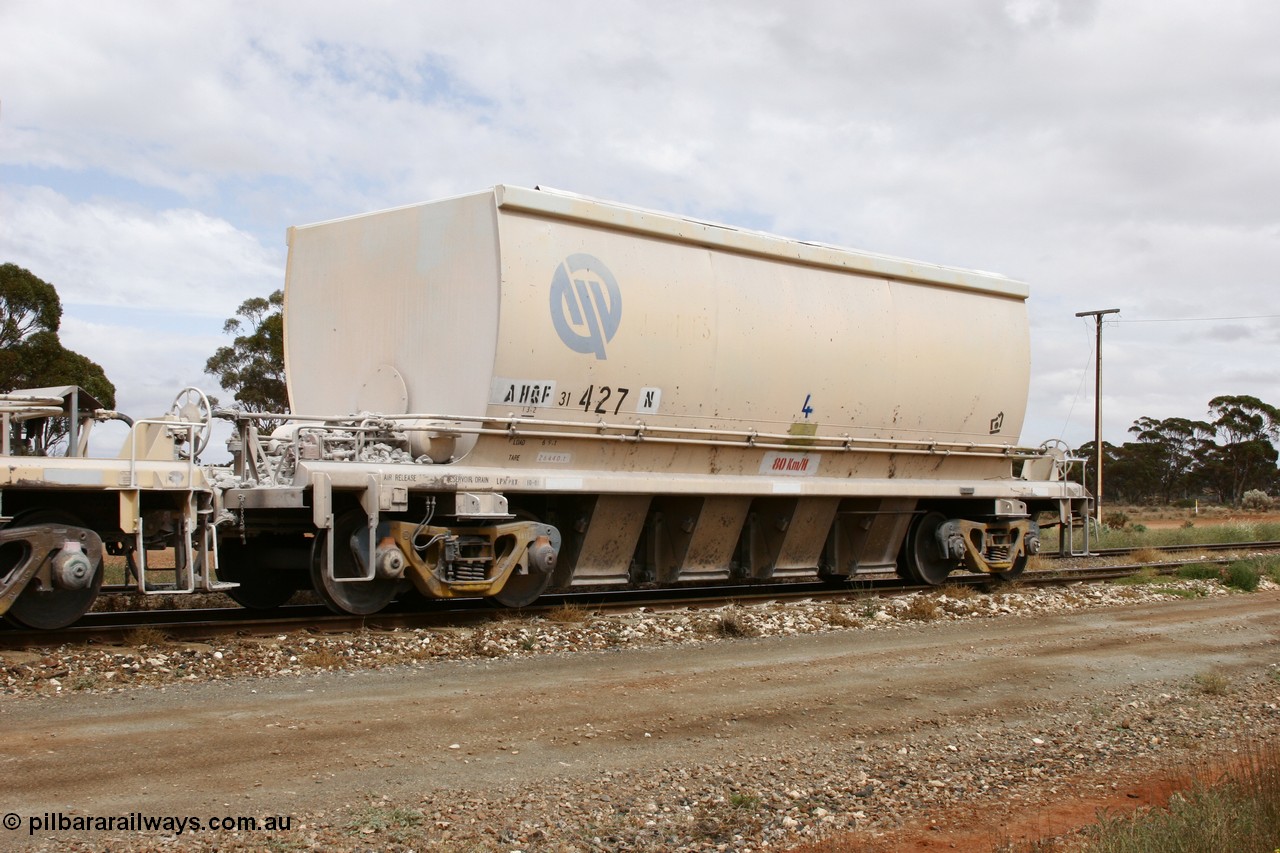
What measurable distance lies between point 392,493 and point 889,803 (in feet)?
18.2

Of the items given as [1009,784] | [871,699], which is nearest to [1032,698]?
A: [871,699]

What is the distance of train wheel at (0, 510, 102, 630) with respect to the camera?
912cm

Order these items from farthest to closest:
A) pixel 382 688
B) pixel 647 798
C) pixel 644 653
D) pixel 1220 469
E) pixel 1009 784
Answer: pixel 1220 469 < pixel 644 653 < pixel 382 688 < pixel 1009 784 < pixel 647 798

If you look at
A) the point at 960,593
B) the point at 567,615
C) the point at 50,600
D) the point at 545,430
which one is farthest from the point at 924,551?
the point at 50,600

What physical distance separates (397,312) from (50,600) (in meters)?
4.26

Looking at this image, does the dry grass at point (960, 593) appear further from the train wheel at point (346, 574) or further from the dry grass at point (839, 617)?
the train wheel at point (346, 574)

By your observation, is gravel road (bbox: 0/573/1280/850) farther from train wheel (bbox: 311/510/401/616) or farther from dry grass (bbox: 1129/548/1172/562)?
dry grass (bbox: 1129/548/1172/562)

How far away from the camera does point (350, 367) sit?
12.5 metres

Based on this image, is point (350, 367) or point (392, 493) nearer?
point (392, 493)

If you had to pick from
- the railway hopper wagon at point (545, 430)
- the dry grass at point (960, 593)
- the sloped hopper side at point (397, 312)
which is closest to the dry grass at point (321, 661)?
the railway hopper wagon at point (545, 430)

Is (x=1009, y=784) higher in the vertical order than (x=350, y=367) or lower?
lower

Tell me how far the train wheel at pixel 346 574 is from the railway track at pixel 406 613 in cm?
15

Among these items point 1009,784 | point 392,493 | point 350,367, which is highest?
point 350,367

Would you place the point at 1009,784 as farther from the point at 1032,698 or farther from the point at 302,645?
the point at 302,645
